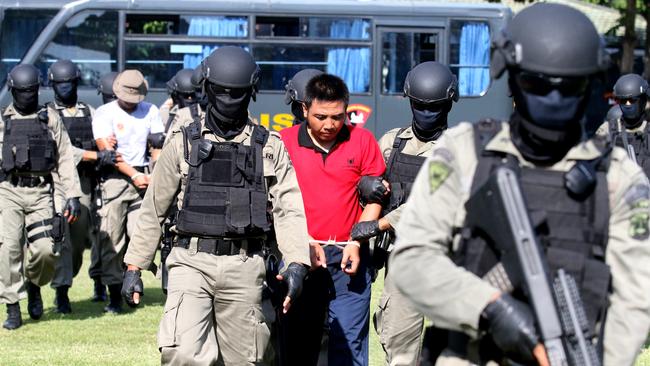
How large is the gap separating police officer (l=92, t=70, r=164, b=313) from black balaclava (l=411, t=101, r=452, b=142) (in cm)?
441

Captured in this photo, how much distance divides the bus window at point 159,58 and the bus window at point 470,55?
3.38 m

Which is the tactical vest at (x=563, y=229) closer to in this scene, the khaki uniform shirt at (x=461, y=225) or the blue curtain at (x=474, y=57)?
the khaki uniform shirt at (x=461, y=225)

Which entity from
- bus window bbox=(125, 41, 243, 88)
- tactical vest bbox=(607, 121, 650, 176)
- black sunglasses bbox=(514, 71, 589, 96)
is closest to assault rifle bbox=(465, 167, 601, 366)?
black sunglasses bbox=(514, 71, 589, 96)

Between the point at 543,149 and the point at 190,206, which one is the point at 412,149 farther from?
the point at 543,149

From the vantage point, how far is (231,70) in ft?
20.9

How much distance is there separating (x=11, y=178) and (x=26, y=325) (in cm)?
126

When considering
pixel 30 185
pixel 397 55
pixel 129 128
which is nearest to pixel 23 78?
pixel 30 185

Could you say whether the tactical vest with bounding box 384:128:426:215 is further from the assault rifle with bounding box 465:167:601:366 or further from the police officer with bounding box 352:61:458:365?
the assault rifle with bounding box 465:167:601:366

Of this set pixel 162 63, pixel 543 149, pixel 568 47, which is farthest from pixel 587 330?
pixel 162 63

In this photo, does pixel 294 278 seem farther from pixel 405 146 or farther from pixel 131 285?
pixel 405 146

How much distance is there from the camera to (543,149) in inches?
148

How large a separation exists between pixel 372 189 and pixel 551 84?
135 inches

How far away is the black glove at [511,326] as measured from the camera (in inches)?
136

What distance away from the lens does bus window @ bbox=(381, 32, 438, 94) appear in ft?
57.8
